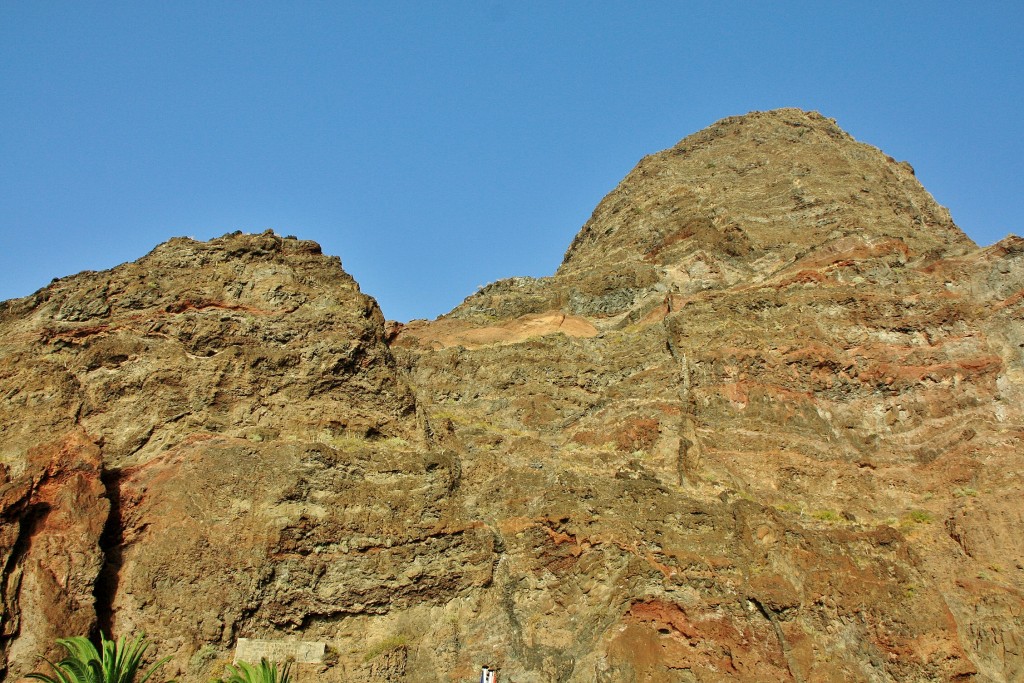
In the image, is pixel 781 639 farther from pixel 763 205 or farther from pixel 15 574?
pixel 763 205

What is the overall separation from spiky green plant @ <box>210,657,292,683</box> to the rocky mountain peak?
79.2 ft

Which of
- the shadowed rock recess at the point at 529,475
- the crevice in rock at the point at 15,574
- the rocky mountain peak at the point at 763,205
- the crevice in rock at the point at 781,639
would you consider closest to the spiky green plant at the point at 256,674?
the shadowed rock recess at the point at 529,475

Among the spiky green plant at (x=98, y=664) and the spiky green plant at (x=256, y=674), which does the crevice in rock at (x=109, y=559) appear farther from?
the spiky green plant at (x=256, y=674)

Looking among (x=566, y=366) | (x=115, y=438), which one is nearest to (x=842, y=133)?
(x=566, y=366)

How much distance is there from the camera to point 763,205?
4206 cm

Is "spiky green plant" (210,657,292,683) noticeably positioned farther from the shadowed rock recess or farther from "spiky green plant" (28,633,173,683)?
"spiky green plant" (28,633,173,683)

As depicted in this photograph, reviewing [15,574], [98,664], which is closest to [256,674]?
[98,664]

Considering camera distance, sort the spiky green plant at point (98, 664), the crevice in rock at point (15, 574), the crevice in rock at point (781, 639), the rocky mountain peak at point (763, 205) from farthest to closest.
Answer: the rocky mountain peak at point (763, 205), the crevice in rock at point (781, 639), the crevice in rock at point (15, 574), the spiky green plant at point (98, 664)

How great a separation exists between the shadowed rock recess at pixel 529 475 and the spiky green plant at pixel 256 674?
53cm

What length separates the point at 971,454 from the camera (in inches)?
961

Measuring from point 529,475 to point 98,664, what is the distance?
11243 mm

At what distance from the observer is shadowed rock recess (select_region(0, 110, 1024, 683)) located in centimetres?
1903

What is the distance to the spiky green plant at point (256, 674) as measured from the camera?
57.1 feet

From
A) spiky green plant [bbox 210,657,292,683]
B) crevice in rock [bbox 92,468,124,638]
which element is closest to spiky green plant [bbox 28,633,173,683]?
crevice in rock [bbox 92,468,124,638]
